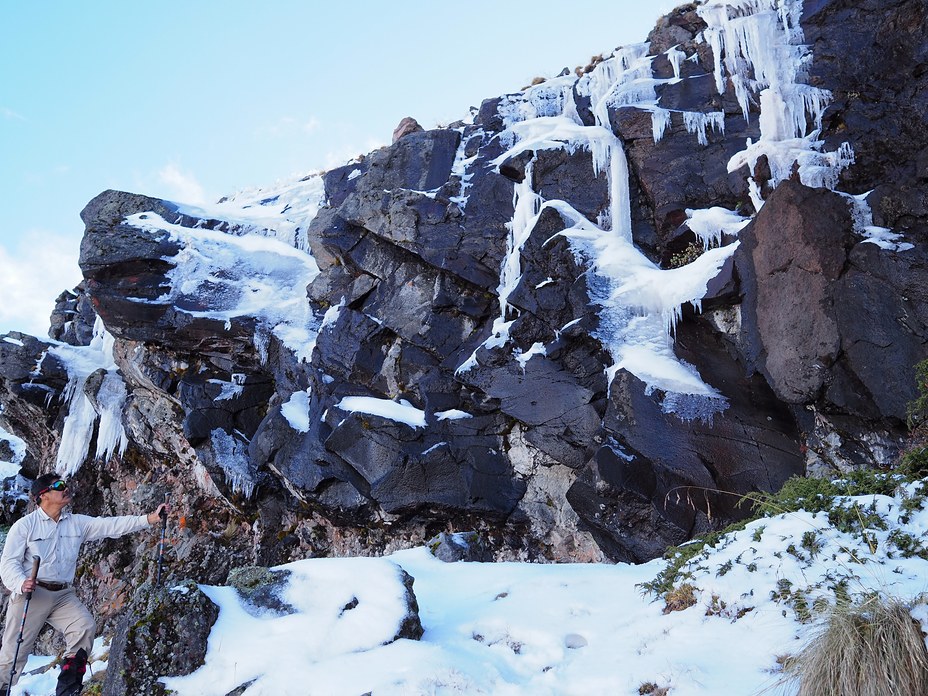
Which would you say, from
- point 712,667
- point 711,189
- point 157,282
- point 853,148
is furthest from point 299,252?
point 712,667

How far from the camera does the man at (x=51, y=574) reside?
5512 millimetres

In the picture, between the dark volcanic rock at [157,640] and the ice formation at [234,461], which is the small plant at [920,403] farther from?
the ice formation at [234,461]

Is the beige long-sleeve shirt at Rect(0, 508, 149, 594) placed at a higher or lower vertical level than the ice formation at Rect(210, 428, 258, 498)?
higher

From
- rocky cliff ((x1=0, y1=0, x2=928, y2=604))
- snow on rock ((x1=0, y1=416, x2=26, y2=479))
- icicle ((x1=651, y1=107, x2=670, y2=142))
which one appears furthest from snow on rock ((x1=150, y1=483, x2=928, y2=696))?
snow on rock ((x1=0, y1=416, x2=26, y2=479))

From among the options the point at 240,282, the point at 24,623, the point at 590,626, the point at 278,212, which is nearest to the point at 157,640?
the point at 24,623

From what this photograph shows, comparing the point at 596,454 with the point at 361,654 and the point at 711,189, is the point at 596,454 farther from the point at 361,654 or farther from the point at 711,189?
the point at 361,654

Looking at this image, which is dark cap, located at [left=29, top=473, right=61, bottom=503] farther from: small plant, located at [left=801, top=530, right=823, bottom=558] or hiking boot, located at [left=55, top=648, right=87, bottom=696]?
small plant, located at [left=801, top=530, right=823, bottom=558]

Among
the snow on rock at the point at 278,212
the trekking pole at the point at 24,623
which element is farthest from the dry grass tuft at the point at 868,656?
the snow on rock at the point at 278,212

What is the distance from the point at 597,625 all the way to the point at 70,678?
4298 mm

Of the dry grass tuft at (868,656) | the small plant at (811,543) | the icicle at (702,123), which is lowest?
the small plant at (811,543)

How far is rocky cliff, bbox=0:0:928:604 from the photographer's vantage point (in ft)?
33.4

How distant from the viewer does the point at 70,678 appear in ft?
18.0

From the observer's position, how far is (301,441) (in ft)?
50.6

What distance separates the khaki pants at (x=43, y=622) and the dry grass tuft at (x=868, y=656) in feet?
17.7
